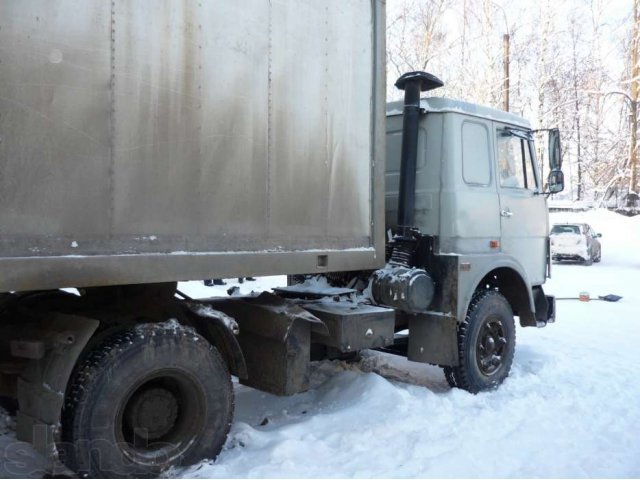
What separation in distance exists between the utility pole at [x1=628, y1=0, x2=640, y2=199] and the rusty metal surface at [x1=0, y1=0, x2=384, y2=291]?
28215 millimetres

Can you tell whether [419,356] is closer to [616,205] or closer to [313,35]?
[313,35]

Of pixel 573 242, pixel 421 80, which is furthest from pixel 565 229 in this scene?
pixel 421 80

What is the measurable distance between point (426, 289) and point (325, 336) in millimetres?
1244

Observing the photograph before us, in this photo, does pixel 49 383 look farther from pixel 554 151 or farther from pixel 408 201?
pixel 554 151

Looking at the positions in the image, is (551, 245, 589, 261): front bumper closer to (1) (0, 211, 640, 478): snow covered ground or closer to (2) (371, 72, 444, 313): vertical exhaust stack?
(1) (0, 211, 640, 478): snow covered ground

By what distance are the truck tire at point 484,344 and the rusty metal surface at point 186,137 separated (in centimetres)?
166

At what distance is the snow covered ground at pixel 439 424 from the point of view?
3.97 m

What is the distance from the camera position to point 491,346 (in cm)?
604

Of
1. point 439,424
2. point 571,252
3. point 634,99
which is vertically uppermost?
point 634,99

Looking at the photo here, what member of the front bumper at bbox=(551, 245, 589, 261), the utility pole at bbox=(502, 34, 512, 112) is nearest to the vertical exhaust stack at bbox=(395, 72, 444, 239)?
the front bumper at bbox=(551, 245, 589, 261)

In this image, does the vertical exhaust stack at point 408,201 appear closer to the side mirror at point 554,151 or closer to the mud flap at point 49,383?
the side mirror at point 554,151

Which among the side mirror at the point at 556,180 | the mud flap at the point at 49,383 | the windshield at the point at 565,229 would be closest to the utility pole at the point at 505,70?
the windshield at the point at 565,229

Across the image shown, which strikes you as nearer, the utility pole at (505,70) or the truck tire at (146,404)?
the truck tire at (146,404)

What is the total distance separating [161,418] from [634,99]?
105ft
